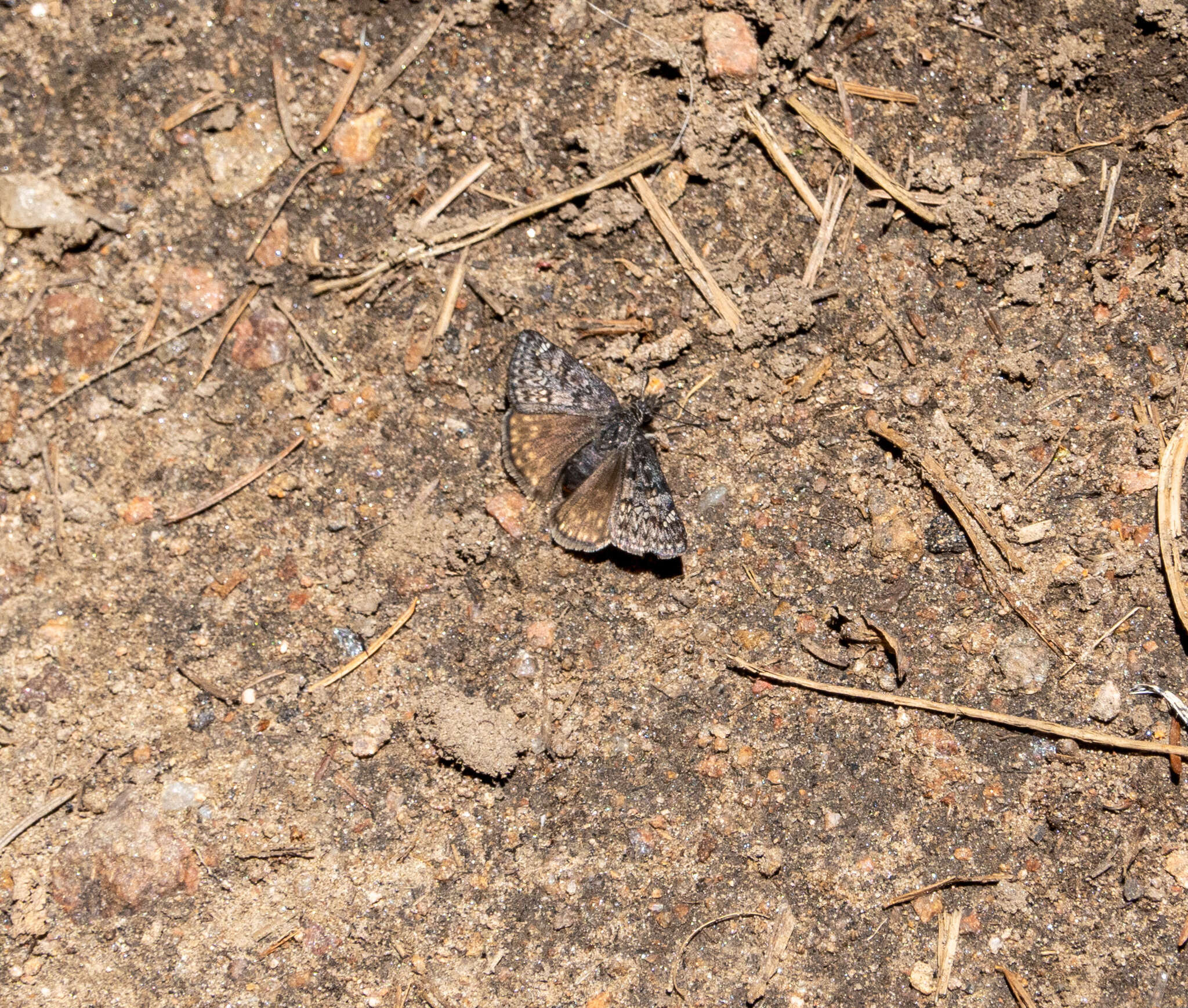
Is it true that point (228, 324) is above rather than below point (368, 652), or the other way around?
above

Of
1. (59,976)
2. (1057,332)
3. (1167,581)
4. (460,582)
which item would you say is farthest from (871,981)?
(59,976)

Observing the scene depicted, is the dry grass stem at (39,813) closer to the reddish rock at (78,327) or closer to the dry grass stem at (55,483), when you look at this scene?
the dry grass stem at (55,483)

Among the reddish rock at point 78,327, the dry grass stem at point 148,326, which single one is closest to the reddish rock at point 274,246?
the dry grass stem at point 148,326

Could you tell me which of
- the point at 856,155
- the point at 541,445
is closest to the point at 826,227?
the point at 856,155

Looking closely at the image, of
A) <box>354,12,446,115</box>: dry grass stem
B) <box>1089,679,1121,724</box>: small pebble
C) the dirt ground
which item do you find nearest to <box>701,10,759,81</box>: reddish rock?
the dirt ground

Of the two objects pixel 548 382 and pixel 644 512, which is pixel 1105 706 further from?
pixel 548 382
